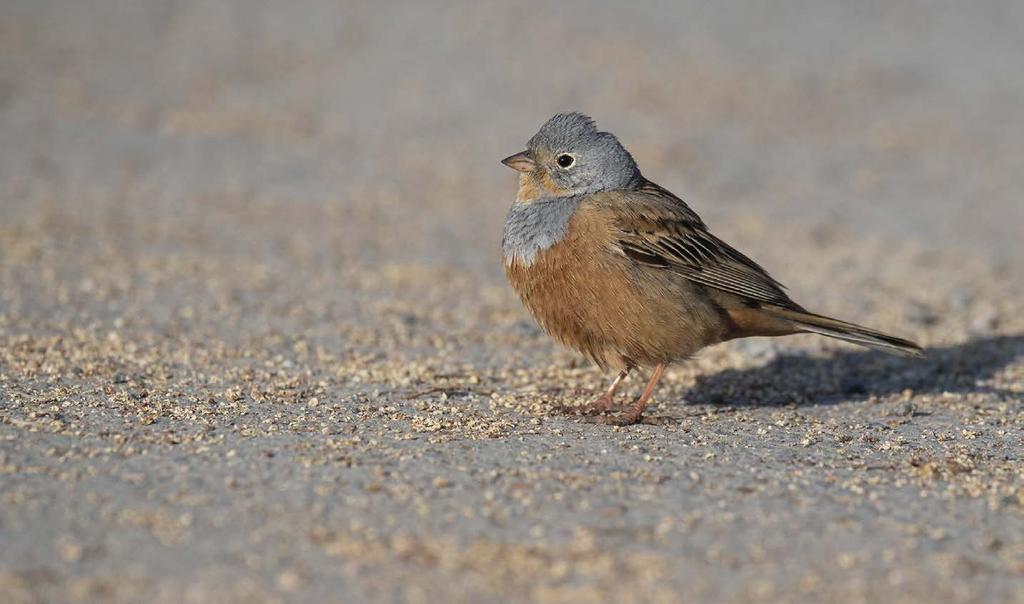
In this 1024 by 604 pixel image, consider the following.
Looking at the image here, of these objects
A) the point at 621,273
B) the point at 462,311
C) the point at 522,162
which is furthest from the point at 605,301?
the point at 462,311

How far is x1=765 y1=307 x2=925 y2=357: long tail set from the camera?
6.54 meters

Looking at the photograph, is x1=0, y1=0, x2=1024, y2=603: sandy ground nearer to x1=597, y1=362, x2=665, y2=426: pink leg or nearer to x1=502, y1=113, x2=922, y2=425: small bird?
x1=597, y1=362, x2=665, y2=426: pink leg

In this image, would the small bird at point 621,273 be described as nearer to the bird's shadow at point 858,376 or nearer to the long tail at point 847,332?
the long tail at point 847,332

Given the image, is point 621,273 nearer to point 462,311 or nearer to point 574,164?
point 574,164

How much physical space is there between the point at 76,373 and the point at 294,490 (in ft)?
7.65

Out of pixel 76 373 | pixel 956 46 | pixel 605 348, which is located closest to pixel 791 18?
pixel 956 46

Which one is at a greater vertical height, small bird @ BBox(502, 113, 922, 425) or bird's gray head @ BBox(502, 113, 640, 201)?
bird's gray head @ BBox(502, 113, 640, 201)

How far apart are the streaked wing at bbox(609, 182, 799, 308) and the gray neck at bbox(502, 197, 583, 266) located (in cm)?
28

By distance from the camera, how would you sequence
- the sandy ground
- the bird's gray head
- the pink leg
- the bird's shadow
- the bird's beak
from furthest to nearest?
the bird's shadow, the bird's beak, the bird's gray head, the pink leg, the sandy ground

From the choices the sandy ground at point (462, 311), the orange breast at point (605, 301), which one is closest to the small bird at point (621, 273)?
the orange breast at point (605, 301)

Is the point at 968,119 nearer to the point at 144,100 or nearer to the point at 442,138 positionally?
the point at 442,138

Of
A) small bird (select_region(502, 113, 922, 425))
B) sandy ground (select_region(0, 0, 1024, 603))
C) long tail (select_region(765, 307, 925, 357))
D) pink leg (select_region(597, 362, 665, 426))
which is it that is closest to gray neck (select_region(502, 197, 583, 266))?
small bird (select_region(502, 113, 922, 425))

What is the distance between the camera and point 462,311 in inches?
349

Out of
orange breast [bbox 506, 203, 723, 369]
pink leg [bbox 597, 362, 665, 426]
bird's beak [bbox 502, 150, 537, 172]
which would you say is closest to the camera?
pink leg [bbox 597, 362, 665, 426]
